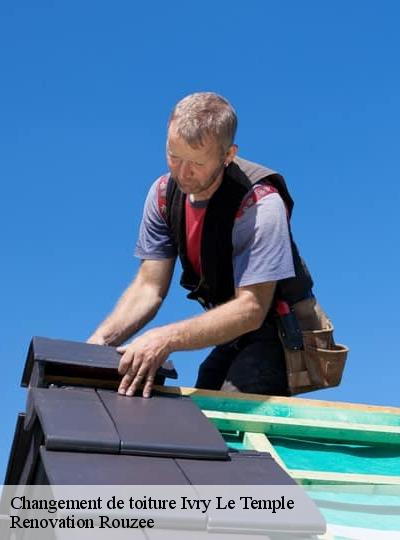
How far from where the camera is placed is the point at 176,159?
12.8ft

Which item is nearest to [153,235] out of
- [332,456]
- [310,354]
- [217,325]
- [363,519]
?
[217,325]

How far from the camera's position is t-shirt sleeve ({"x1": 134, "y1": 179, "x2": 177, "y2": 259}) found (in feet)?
14.3

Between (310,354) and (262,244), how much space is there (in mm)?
683

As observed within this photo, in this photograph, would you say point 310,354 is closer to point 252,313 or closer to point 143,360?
point 252,313

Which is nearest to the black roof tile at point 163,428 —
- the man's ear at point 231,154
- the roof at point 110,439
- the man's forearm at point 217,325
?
the roof at point 110,439

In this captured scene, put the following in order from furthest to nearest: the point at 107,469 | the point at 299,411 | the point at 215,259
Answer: the point at 215,259, the point at 299,411, the point at 107,469

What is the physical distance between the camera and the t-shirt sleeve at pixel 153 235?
4344 millimetres

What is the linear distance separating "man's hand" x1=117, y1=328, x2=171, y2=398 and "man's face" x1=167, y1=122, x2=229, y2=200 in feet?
2.40

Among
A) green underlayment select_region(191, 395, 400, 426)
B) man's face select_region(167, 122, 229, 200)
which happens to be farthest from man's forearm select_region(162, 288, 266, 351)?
man's face select_region(167, 122, 229, 200)

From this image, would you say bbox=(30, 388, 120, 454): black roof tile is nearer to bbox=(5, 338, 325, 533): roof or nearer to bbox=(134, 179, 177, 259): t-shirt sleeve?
bbox=(5, 338, 325, 533): roof

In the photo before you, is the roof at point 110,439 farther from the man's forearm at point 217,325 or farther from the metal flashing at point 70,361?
the man's forearm at point 217,325

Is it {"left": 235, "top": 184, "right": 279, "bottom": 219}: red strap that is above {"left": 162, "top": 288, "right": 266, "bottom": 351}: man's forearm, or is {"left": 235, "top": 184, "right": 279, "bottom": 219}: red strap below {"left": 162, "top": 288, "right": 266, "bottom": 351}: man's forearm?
above

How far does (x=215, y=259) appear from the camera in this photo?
4137 millimetres

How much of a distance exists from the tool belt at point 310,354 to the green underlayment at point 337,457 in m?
0.55
